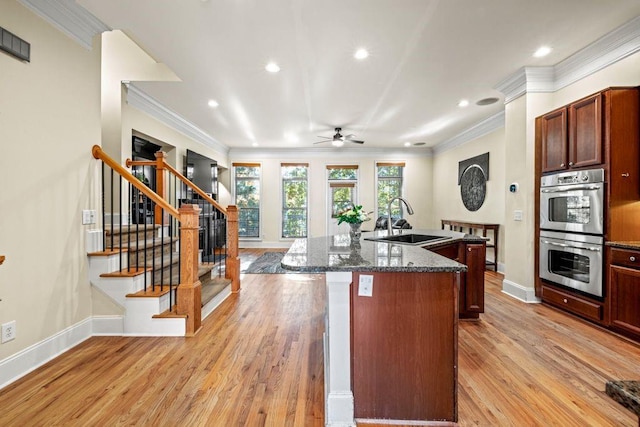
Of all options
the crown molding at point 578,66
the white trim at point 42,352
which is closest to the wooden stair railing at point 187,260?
A: the white trim at point 42,352

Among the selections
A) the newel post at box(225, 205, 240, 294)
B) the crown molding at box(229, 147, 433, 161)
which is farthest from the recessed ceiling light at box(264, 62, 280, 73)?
the crown molding at box(229, 147, 433, 161)

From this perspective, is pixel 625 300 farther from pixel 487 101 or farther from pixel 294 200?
pixel 294 200

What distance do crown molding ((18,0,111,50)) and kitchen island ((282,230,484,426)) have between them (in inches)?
105

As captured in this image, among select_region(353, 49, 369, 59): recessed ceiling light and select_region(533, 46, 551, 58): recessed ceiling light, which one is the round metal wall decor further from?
select_region(353, 49, 369, 59): recessed ceiling light

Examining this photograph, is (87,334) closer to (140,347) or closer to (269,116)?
(140,347)

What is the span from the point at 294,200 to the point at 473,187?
4.61 m

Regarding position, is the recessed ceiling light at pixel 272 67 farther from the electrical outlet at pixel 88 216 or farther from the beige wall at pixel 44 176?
the electrical outlet at pixel 88 216

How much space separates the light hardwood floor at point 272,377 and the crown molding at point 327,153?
5.86 m

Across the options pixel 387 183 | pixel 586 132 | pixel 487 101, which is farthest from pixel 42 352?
pixel 387 183

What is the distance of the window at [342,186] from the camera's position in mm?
8289

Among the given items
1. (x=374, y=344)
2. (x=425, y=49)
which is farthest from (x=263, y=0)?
(x=374, y=344)

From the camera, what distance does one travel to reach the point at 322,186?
8.30 metres

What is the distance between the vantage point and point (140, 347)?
2430 millimetres

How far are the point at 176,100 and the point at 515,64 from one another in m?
4.72
